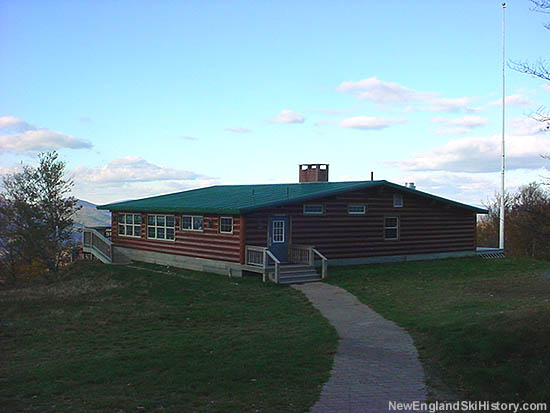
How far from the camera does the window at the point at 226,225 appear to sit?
23598 mm

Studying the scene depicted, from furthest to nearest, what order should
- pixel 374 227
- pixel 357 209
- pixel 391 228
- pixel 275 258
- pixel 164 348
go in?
1. pixel 391 228
2. pixel 374 227
3. pixel 357 209
4. pixel 275 258
5. pixel 164 348

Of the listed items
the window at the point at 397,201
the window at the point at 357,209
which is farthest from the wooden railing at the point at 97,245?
the window at the point at 397,201

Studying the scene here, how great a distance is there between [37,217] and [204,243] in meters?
23.5

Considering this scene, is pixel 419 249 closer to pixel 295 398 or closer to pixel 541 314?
pixel 541 314

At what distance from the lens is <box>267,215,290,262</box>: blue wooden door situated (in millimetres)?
24031

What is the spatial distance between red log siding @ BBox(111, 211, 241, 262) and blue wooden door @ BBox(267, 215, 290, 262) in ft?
5.17

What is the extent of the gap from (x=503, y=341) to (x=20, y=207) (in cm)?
3951

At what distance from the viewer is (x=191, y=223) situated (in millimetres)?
26062

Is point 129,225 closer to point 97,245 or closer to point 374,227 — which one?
point 97,245

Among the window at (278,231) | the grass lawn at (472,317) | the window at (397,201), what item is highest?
the window at (397,201)

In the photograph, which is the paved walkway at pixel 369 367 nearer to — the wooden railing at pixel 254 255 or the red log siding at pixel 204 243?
the wooden railing at pixel 254 255

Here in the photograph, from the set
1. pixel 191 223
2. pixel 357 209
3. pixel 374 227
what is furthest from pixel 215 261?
pixel 374 227

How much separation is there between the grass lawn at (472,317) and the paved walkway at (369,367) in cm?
32

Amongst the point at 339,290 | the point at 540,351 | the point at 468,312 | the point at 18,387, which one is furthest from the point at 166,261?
the point at 540,351
